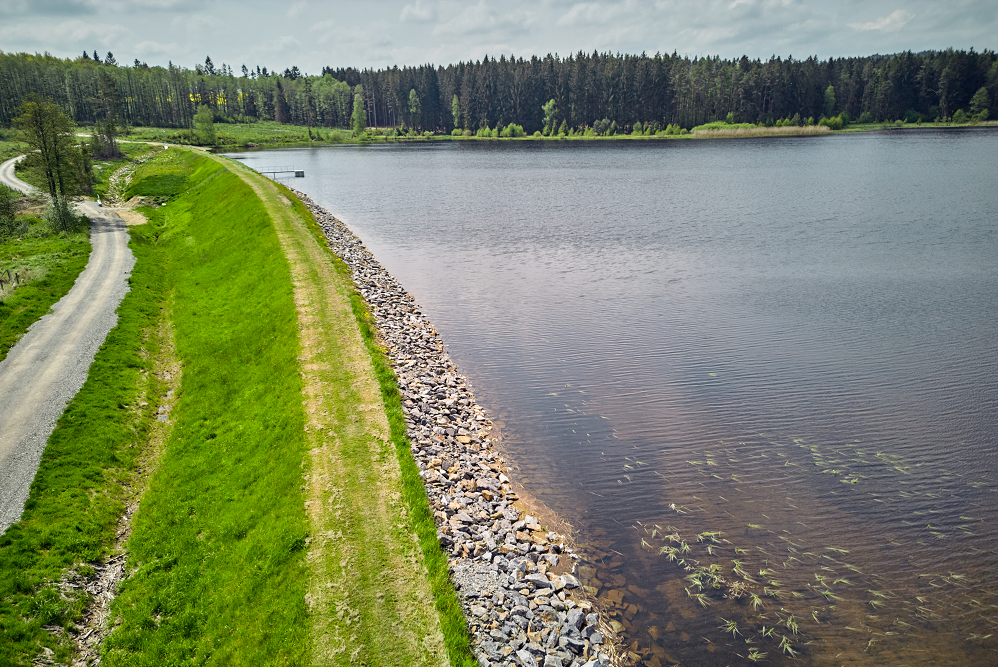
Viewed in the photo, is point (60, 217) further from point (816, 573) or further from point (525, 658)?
point (816, 573)

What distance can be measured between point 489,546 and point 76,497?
14.3 meters

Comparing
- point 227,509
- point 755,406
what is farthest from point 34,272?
point 755,406

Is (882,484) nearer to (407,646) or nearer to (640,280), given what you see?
(407,646)

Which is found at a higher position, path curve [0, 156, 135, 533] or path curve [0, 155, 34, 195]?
path curve [0, 155, 34, 195]

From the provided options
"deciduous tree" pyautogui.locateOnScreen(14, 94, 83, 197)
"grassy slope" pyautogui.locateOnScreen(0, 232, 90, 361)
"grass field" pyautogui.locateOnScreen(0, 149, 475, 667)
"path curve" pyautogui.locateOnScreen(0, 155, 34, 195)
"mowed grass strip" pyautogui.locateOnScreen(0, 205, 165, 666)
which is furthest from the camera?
"path curve" pyautogui.locateOnScreen(0, 155, 34, 195)

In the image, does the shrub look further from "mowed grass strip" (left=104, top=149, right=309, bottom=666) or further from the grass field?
the grass field

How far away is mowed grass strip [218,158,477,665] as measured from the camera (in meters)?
13.1

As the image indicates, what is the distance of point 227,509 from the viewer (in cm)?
1875

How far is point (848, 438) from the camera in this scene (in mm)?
22391

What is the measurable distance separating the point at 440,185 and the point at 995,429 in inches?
3632

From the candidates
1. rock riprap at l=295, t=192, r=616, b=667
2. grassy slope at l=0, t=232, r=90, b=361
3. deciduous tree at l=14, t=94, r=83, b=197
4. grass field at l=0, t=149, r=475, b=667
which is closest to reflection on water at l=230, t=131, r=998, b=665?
rock riprap at l=295, t=192, r=616, b=667

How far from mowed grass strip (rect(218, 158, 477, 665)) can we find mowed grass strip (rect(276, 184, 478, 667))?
0.11 feet

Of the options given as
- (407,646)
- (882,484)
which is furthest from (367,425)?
(882,484)

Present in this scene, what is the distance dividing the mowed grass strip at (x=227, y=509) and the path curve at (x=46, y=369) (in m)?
3.88
